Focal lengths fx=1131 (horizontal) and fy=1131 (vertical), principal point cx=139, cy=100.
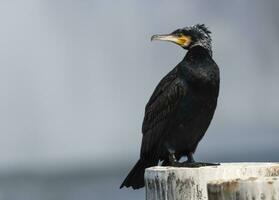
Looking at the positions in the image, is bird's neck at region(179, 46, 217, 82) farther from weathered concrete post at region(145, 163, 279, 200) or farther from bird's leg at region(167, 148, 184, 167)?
weathered concrete post at region(145, 163, 279, 200)

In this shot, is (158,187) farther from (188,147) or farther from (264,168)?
(188,147)

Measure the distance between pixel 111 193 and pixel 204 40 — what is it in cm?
4640

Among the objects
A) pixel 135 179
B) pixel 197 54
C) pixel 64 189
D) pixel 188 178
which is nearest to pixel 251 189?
pixel 188 178

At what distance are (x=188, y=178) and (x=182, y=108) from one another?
9.24 feet

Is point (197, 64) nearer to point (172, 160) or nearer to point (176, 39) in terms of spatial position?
point (176, 39)

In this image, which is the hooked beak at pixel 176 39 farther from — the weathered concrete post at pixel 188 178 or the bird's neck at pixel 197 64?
the weathered concrete post at pixel 188 178

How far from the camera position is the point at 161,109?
36.0 feet

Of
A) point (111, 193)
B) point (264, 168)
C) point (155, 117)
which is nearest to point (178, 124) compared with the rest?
point (155, 117)

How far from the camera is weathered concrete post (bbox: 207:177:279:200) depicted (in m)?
6.74

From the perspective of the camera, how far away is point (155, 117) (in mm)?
11047

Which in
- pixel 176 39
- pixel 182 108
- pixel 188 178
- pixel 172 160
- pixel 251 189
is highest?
pixel 176 39

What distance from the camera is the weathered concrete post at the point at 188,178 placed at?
8.11 metres

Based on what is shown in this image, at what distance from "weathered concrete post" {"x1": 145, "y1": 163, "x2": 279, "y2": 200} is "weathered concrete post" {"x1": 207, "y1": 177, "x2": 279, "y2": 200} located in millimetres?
1242

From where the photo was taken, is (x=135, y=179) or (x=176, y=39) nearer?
(x=135, y=179)
